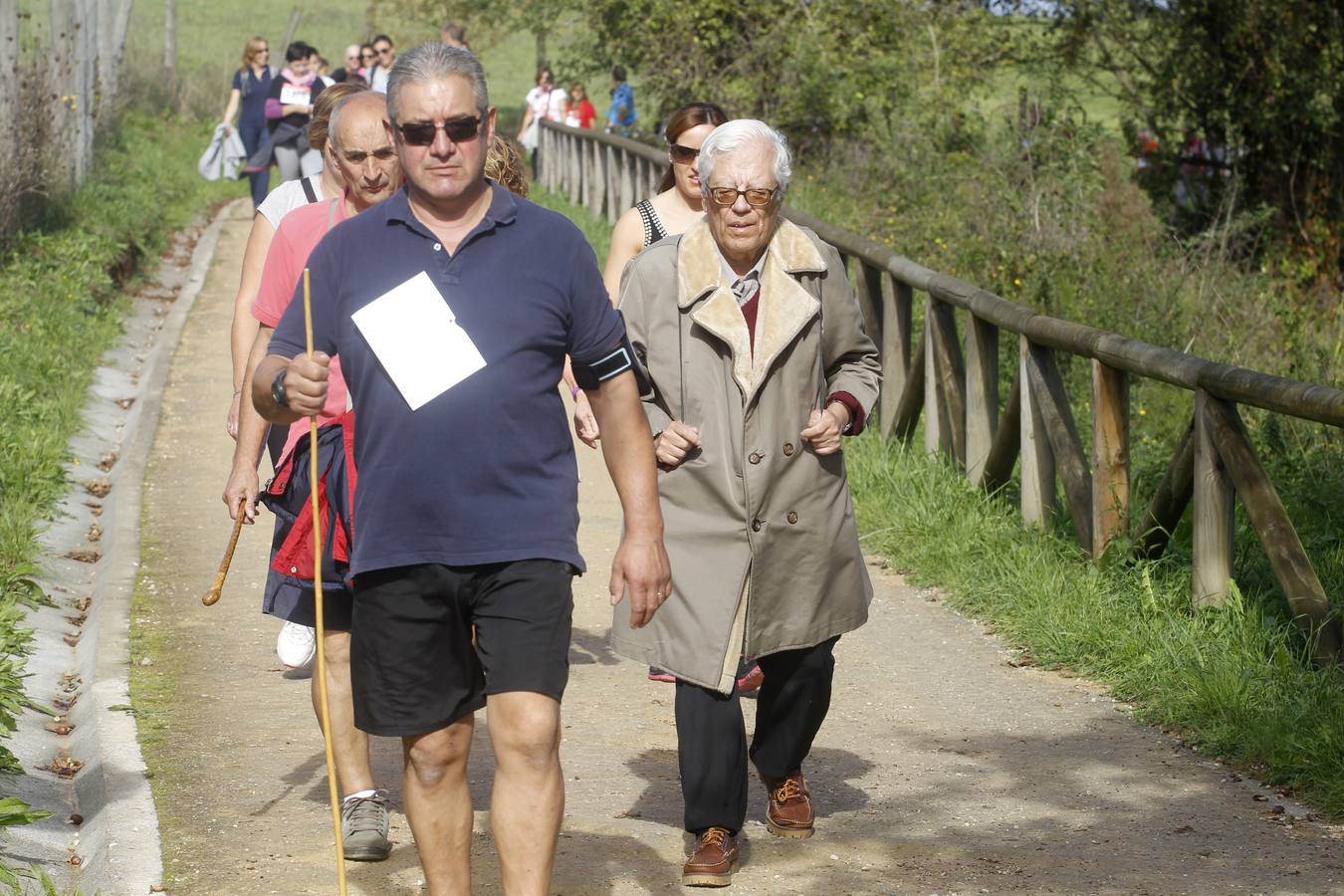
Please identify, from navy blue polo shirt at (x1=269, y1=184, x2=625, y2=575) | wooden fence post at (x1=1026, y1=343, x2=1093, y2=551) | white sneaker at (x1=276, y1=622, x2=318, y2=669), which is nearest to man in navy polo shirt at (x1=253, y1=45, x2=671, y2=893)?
navy blue polo shirt at (x1=269, y1=184, x2=625, y2=575)

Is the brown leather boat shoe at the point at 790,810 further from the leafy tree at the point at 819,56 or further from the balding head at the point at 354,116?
the leafy tree at the point at 819,56

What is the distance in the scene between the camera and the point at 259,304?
16.5 feet

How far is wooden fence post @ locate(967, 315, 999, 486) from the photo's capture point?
28.7ft

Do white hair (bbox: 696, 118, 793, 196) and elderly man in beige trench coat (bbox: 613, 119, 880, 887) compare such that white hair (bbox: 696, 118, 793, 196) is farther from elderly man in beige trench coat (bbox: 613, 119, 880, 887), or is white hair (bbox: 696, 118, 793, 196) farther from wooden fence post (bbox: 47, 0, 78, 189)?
wooden fence post (bbox: 47, 0, 78, 189)

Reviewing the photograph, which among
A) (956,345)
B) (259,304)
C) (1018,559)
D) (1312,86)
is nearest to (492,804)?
(259,304)

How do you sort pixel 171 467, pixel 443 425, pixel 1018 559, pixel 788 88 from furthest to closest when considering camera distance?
pixel 788 88 → pixel 171 467 → pixel 1018 559 → pixel 443 425

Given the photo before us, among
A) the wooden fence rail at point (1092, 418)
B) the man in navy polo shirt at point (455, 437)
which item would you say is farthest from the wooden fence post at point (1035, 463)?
the man in navy polo shirt at point (455, 437)

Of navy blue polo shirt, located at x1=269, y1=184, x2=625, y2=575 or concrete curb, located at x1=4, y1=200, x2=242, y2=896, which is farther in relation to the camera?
concrete curb, located at x1=4, y1=200, x2=242, y2=896

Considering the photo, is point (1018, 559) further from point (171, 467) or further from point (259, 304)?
point (171, 467)

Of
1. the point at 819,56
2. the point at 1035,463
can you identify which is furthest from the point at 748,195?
the point at 819,56

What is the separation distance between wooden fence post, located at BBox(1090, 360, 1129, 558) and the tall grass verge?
0.15 meters

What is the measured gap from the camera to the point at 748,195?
Answer: 15.6 feet

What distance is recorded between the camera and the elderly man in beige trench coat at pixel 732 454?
186 inches

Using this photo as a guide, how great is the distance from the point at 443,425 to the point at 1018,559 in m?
4.37
